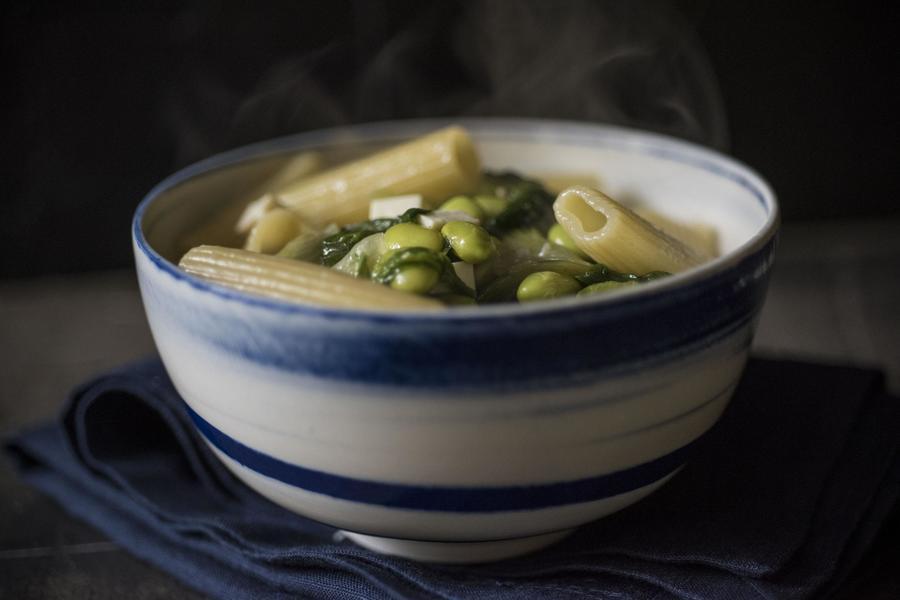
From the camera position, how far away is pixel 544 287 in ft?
3.32

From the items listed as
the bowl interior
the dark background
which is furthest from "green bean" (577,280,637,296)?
the dark background

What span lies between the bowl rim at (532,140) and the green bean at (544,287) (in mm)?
54

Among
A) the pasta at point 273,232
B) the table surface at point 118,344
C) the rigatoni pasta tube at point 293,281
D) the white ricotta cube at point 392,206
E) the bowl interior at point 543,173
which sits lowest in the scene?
the table surface at point 118,344

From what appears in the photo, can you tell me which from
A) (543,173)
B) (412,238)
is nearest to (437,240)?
(412,238)

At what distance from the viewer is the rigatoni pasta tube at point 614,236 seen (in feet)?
3.53

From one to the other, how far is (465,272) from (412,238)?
0.25ft

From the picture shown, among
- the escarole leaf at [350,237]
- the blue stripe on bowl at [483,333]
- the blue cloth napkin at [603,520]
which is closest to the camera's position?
the blue stripe on bowl at [483,333]

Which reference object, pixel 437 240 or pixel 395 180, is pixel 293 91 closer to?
pixel 395 180

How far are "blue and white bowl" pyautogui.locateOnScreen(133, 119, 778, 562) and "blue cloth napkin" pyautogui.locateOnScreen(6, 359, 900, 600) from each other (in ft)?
0.19

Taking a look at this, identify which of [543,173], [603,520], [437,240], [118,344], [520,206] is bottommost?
[118,344]

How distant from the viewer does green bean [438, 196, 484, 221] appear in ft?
3.98

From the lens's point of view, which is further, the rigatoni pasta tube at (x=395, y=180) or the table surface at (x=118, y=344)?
the rigatoni pasta tube at (x=395, y=180)

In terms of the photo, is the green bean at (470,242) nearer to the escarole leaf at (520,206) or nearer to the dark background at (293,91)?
the escarole leaf at (520,206)

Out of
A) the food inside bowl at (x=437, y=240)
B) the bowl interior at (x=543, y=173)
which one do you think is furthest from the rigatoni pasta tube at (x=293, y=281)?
the bowl interior at (x=543, y=173)
